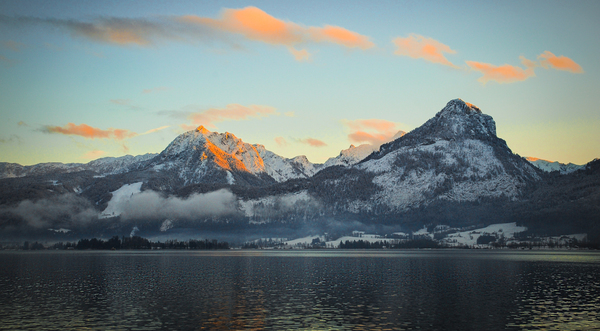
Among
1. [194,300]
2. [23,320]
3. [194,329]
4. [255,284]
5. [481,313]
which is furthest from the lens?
[255,284]

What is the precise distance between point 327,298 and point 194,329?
37.7 metres

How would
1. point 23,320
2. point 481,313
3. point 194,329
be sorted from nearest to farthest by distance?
point 194,329 < point 23,320 < point 481,313

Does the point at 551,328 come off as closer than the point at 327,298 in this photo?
Yes

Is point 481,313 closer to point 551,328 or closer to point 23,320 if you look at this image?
point 551,328

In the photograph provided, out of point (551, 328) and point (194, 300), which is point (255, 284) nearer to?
point (194, 300)

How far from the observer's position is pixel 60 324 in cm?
7131

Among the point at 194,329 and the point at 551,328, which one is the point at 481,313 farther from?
the point at 194,329

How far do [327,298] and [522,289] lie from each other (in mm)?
49310

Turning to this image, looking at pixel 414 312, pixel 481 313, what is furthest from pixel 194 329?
pixel 481 313

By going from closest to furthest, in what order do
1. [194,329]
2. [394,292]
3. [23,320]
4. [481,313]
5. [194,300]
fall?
[194,329] → [23,320] → [481,313] → [194,300] → [394,292]

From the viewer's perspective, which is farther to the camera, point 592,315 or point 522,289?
point 522,289

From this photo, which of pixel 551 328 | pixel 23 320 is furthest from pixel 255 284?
pixel 551 328

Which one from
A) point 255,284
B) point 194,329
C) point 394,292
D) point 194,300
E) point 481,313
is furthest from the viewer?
point 255,284

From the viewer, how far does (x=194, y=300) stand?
96062mm
